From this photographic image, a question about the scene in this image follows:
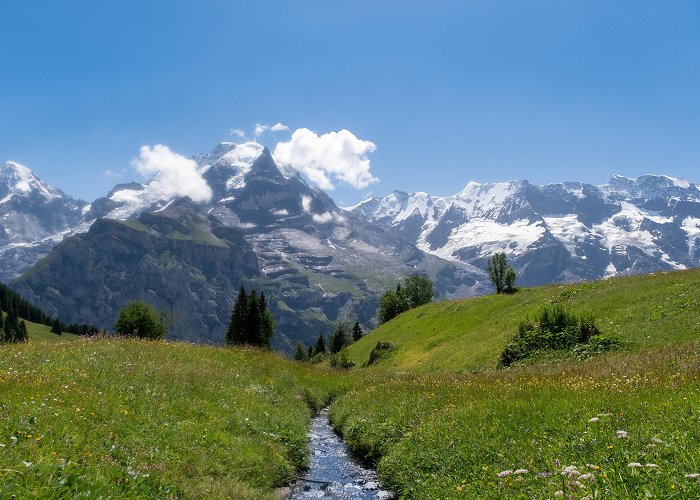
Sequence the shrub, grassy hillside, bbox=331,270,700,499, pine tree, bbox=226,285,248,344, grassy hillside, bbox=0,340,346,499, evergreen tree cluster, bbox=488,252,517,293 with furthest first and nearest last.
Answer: pine tree, bbox=226,285,248,344 → evergreen tree cluster, bbox=488,252,517,293 → the shrub → grassy hillside, bbox=0,340,346,499 → grassy hillside, bbox=331,270,700,499

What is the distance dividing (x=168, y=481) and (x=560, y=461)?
8060 millimetres

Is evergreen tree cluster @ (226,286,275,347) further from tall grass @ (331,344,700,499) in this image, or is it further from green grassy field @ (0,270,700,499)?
tall grass @ (331,344,700,499)

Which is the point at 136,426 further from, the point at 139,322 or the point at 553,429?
the point at 139,322

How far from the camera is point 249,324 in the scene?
96750mm

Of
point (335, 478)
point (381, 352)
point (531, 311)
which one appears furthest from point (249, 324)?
point (335, 478)

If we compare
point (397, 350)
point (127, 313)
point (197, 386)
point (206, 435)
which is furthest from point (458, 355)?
point (127, 313)

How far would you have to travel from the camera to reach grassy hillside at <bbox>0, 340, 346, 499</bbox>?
9177 mm

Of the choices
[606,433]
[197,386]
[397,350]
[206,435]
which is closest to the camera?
[606,433]

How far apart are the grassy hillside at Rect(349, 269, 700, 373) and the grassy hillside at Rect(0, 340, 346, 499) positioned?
19.7 m

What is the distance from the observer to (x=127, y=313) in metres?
91.9

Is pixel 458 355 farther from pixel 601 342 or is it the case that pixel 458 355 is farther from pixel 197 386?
pixel 197 386

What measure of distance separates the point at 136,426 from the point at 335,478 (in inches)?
276

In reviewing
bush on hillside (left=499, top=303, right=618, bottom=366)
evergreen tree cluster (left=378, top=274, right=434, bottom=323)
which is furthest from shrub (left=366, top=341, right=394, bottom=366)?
Answer: evergreen tree cluster (left=378, top=274, right=434, bottom=323)

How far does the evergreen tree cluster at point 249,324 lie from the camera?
95562 millimetres
